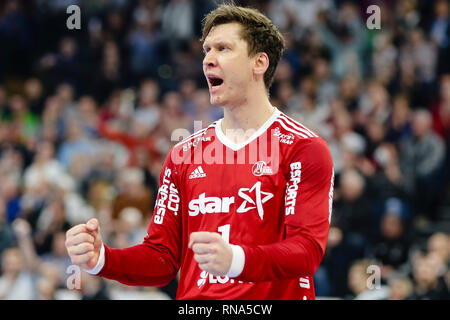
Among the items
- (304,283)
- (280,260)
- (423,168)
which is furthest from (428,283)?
(280,260)

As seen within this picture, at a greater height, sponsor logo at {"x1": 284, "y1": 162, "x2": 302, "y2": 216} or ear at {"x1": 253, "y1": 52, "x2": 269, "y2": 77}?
ear at {"x1": 253, "y1": 52, "x2": 269, "y2": 77}

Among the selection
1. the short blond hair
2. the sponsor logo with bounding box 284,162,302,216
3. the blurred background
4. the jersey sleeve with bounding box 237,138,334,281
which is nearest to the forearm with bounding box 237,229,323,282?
the jersey sleeve with bounding box 237,138,334,281

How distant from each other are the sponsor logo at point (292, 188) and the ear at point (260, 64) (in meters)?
0.67

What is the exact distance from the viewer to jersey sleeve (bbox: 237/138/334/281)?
3191 mm

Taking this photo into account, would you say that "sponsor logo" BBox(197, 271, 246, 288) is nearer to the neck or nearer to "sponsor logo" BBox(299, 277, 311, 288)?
"sponsor logo" BBox(299, 277, 311, 288)

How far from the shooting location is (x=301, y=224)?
3449mm

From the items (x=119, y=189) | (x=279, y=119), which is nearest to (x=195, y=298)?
(x=279, y=119)

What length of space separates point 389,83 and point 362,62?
0.78 meters

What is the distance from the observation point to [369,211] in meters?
9.20

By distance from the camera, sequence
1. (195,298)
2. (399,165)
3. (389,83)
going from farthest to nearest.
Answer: (389,83)
(399,165)
(195,298)

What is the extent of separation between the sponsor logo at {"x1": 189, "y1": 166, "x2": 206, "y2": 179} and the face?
0.40m

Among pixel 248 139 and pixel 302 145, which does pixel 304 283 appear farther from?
pixel 248 139

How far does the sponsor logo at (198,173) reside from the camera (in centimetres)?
391

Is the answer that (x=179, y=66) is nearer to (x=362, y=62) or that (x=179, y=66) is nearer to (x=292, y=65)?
(x=292, y=65)
